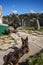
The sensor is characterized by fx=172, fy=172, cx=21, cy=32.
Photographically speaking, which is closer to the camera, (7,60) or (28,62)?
(7,60)

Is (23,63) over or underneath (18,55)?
underneath

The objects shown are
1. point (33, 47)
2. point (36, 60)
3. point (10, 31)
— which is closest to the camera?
point (36, 60)

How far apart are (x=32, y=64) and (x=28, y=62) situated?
1.24 ft

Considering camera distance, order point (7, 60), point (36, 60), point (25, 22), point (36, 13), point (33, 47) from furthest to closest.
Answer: point (36, 13) → point (25, 22) → point (33, 47) → point (36, 60) → point (7, 60)

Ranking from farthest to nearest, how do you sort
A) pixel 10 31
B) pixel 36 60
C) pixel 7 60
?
pixel 10 31, pixel 36 60, pixel 7 60

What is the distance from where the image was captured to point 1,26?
15.2 m

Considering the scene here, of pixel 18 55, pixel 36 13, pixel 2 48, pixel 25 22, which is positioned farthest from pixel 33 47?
pixel 36 13

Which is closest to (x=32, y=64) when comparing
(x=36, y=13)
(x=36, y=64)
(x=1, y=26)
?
(x=36, y=64)

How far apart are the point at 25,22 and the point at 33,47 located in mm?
17820

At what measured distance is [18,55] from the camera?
577 cm

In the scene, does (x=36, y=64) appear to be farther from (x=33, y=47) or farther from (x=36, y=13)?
(x=36, y=13)

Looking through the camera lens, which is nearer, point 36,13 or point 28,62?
point 28,62

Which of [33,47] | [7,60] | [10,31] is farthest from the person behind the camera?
[10,31]

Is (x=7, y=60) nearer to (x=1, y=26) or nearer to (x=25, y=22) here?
(x=1, y=26)
